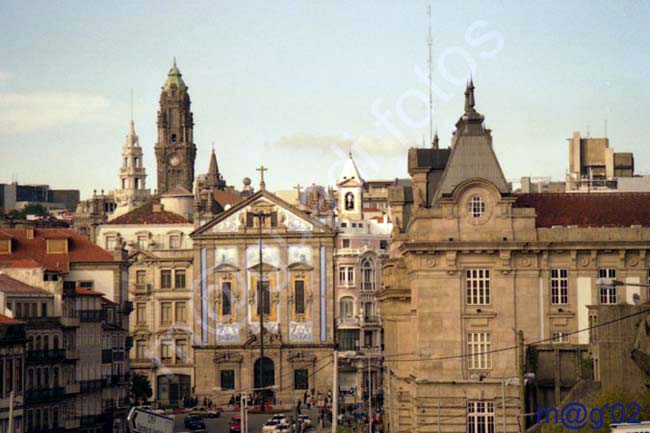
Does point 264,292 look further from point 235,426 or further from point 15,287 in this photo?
point 15,287

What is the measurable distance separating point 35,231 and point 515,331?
41.7 metres

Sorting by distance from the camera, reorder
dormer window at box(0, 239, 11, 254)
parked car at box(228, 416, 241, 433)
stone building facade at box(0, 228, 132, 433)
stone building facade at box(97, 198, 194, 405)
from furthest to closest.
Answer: stone building facade at box(97, 198, 194, 405), dormer window at box(0, 239, 11, 254), parked car at box(228, 416, 241, 433), stone building facade at box(0, 228, 132, 433)

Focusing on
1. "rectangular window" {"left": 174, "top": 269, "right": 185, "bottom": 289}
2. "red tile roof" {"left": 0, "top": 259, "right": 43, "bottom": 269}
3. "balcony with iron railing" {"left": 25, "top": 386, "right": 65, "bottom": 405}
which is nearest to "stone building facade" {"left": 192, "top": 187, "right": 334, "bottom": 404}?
"rectangular window" {"left": 174, "top": 269, "right": 185, "bottom": 289}

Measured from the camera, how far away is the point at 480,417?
267 feet

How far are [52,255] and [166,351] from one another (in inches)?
1647

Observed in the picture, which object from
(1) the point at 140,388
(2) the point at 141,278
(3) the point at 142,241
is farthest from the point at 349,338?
(1) the point at 140,388

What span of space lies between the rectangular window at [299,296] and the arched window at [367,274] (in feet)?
38.6

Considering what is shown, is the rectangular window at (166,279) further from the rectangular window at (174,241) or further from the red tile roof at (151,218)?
the red tile roof at (151,218)

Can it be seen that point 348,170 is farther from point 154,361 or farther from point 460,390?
point 460,390

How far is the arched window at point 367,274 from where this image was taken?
529ft

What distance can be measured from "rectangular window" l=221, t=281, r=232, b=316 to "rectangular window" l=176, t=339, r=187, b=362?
559cm

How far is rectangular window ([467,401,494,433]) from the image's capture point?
3199 inches

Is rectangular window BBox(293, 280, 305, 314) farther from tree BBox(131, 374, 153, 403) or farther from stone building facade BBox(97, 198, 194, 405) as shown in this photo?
tree BBox(131, 374, 153, 403)

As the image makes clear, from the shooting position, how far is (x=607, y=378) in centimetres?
6488
